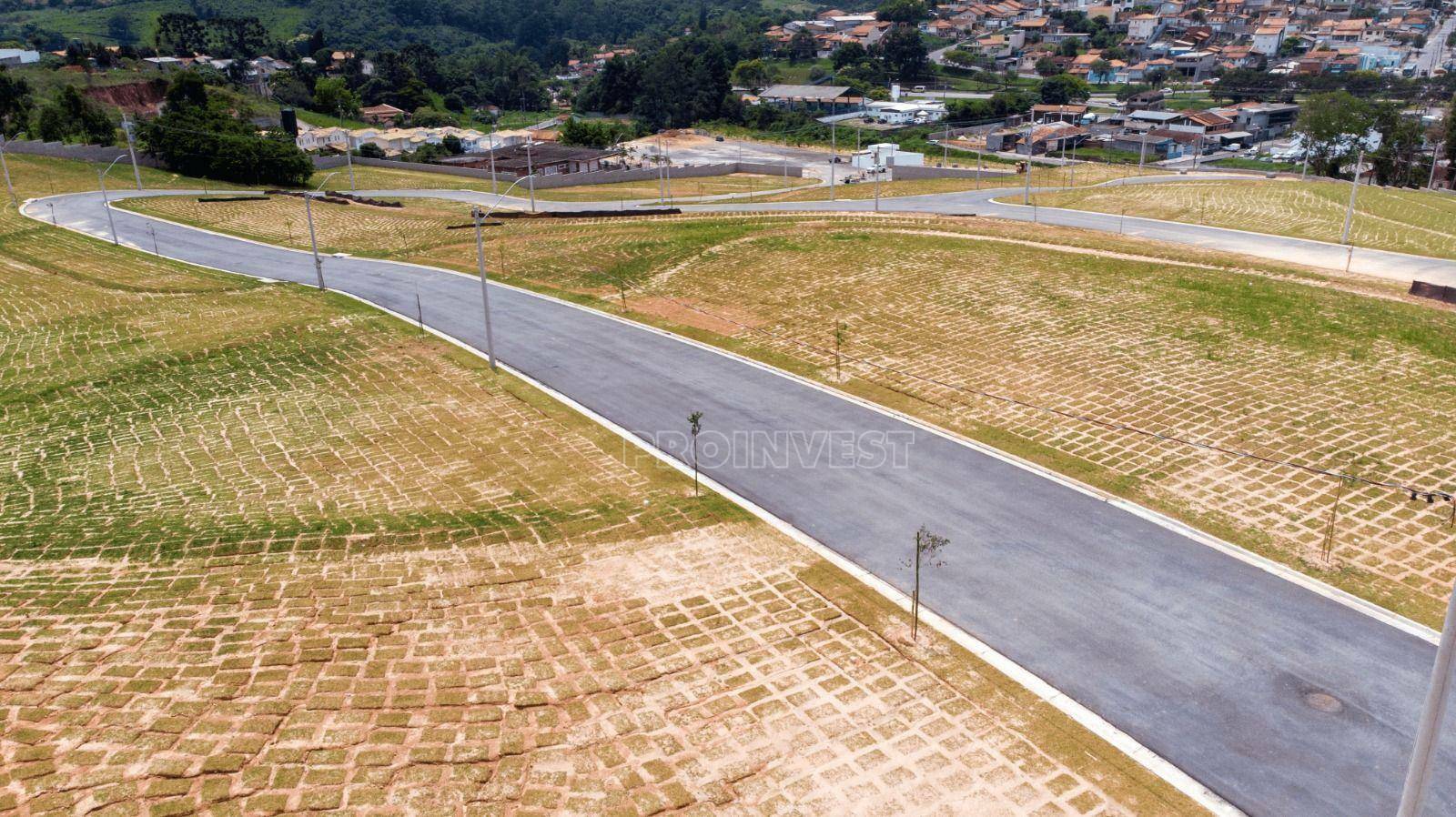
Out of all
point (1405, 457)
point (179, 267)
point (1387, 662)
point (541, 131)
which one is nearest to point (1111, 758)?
point (1387, 662)

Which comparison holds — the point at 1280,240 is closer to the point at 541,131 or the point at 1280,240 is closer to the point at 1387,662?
the point at 1387,662

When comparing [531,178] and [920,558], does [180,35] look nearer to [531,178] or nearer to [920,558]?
[531,178]

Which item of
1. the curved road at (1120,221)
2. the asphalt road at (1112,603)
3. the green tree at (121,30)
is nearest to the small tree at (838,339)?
the asphalt road at (1112,603)

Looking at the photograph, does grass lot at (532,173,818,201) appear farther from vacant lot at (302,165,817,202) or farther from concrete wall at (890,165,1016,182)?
concrete wall at (890,165,1016,182)

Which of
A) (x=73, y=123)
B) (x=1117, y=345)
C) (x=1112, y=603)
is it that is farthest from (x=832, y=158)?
(x=1112, y=603)

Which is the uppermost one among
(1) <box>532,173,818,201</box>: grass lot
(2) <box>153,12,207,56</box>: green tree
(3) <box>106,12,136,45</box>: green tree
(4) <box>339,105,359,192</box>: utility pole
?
(3) <box>106,12,136,45</box>: green tree

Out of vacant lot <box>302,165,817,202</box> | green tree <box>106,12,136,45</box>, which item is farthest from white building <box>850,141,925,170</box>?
green tree <box>106,12,136,45</box>
